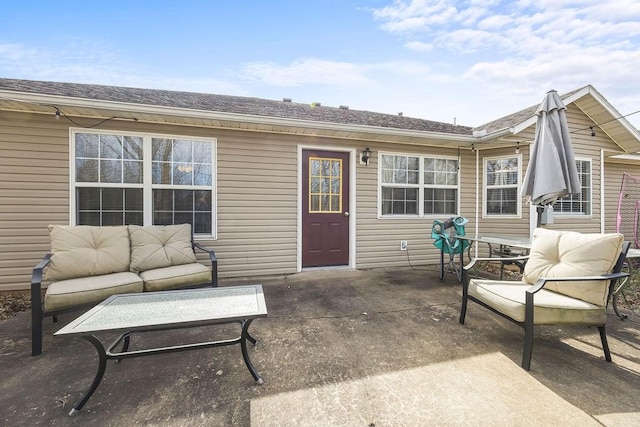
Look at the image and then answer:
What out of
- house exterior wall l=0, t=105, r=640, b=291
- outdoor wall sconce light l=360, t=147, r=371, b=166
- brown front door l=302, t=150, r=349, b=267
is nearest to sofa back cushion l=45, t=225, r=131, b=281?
house exterior wall l=0, t=105, r=640, b=291

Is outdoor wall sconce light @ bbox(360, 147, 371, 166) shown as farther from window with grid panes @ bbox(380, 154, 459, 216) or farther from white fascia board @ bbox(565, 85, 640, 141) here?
white fascia board @ bbox(565, 85, 640, 141)

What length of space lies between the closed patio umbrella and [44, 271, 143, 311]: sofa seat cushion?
4.98m

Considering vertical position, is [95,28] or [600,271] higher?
[95,28]

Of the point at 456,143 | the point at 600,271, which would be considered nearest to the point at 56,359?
the point at 600,271

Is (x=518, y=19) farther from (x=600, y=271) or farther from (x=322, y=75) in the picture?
(x=600, y=271)

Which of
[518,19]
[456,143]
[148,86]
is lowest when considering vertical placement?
[456,143]

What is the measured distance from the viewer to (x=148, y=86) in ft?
18.0

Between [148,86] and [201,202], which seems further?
[148,86]

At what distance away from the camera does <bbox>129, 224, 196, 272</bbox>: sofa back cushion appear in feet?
10.6

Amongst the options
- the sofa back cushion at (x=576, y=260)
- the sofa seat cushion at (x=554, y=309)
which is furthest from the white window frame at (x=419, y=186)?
the sofa seat cushion at (x=554, y=309)

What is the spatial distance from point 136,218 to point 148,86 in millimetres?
3180

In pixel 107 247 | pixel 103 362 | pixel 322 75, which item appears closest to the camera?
pixel 103 362

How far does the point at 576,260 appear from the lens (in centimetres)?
235

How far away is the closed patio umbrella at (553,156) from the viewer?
323cm
